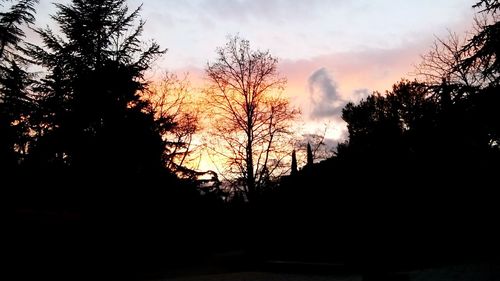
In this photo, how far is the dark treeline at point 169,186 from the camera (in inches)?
531

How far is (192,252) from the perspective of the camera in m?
19.1

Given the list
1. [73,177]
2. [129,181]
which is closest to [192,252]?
[129,181]

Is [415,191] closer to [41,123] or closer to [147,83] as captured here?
[147,83]

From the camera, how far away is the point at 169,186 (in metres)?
17.9

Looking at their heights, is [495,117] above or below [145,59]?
below

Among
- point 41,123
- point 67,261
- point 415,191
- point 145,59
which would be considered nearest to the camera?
point 67,261

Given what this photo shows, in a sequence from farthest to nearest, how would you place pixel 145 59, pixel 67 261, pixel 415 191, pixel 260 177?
pixel 260 177 < pixel 145 59 < pixel 415 191 < pixel 67 261

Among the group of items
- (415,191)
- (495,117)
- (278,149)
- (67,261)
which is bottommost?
(67,261)

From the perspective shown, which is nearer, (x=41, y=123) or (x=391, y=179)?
(x=391, y=179)

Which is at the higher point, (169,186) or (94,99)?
(94,99)

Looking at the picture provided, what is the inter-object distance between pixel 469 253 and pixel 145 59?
1726 cm

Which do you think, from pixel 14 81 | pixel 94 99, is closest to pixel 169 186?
pixel 94 99

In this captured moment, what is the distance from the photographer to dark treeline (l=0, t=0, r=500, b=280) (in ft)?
44.2

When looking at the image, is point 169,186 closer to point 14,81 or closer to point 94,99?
point 94,99
